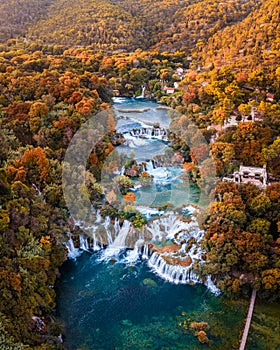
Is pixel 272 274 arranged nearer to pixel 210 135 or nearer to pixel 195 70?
pixel 210 135

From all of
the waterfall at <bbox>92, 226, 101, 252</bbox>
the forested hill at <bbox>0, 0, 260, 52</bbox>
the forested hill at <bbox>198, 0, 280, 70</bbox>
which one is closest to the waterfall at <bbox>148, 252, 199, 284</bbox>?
the waterfall at <bbox>92, 226, 101, 252</bbox>

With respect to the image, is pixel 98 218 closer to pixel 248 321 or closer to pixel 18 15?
pixel 248 321

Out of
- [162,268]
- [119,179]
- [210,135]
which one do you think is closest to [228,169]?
[210,135]

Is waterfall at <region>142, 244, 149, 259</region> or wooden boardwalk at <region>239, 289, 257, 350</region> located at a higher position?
waterfall at <region>142, 244, 149, 259</region>

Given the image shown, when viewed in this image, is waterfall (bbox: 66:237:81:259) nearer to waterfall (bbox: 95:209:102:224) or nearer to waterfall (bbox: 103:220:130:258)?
waterfall (bbox: 103:220:130:258)

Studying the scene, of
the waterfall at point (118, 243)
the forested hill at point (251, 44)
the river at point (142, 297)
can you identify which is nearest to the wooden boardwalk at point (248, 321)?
the river at point (142, 297)

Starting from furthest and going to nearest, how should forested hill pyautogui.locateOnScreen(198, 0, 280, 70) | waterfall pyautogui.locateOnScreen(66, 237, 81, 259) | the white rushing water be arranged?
forested hill pyautogui.locateOnScreen(198, 0, 280, 70), waterfall pyautogui.locateOnScreen(66, 237, 81, 259), the white rushing water

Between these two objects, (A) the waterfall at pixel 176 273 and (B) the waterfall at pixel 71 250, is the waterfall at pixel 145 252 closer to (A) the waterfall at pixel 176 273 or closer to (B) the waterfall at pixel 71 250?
(A) the waterfall at pixel 176 273
